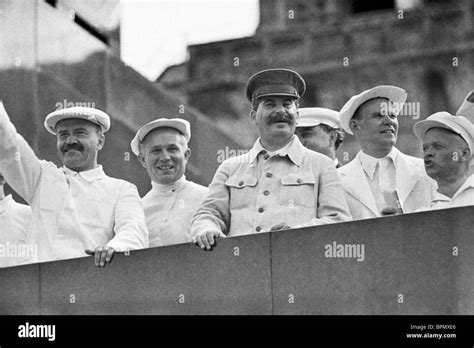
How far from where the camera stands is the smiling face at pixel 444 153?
5.84m

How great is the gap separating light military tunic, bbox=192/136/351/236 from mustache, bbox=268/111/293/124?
0.11 meters

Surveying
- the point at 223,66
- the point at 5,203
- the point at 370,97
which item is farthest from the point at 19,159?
the point at 370,97

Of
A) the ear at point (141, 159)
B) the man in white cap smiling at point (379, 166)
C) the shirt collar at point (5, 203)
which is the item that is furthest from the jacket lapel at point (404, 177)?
the shirt collar at point (5, 203)

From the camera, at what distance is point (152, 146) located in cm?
629

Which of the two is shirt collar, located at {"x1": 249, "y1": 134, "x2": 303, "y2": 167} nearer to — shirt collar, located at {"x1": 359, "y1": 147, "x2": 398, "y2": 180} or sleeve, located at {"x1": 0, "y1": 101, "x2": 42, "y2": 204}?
shirt collar, located at {"x1": 359, "y1": 147, "x2": 398, "y2": 180}

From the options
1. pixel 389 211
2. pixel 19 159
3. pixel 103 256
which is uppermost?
pixel 19 159

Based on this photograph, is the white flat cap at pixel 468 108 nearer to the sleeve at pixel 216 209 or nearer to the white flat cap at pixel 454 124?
the white flat cap at pixel 454 124

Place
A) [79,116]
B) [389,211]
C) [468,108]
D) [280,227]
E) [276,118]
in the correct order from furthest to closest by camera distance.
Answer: [79,116] < [276,118] < [280,227] < [389,211] < [468,108]

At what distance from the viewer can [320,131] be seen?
6105mm

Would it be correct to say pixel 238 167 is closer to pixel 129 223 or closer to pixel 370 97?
pixel 129 223

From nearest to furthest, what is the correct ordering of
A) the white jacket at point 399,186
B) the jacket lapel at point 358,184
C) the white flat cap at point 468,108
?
the white flat cap at point 468,108
the white jacket at point 399,186
the jacket lapel at point 358,184

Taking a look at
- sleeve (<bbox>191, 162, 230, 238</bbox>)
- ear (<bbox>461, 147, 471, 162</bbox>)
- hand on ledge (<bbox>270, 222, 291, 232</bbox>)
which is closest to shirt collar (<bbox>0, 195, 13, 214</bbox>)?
sleeve (<bbox>191, 162, 230, 238</bbox>)

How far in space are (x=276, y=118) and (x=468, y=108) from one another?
99 centimetres

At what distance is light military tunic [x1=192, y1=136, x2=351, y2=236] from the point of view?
6023mm
